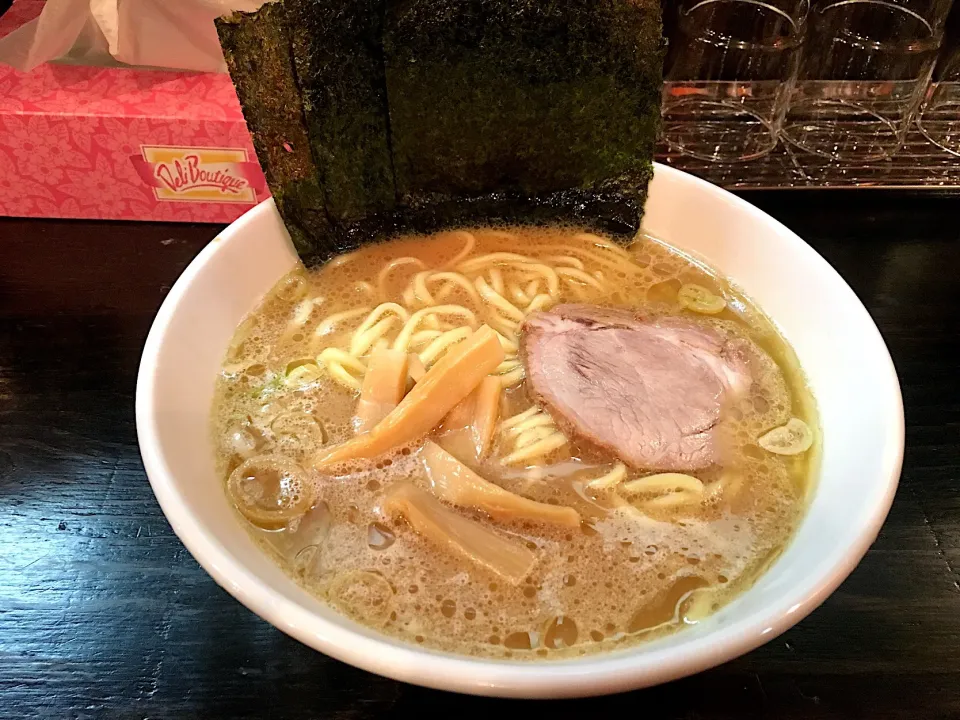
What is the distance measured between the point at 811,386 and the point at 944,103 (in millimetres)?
1696

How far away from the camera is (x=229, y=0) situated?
6.50 ft

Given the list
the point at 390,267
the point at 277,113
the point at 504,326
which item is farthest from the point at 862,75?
the point at 277,113

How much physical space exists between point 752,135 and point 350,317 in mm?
1576

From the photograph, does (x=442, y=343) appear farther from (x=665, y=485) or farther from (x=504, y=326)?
(x=665, y=485)

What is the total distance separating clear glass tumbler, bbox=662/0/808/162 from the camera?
234 centimetres

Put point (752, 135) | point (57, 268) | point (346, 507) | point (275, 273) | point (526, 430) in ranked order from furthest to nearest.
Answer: point (752, 135), point (57, 268), point (275, 273), point (526, 430), point (346, 507)

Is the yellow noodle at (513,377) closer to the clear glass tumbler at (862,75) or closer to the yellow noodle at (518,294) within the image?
the yellow noodle at (518,294)

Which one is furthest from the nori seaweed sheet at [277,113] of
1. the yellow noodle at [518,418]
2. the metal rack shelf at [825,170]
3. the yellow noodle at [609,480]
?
the metal rack shelf at [825,170]

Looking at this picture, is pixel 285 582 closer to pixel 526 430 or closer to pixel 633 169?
pixel 526 430

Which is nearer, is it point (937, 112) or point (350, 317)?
point (350, 317)

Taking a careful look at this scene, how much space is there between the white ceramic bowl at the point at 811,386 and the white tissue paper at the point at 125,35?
770 millimetres

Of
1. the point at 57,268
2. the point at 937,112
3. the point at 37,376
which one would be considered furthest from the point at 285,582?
the point at 937,112

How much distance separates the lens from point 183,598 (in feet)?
4.21

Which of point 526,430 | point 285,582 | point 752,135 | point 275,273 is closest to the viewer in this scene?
point 285,582
